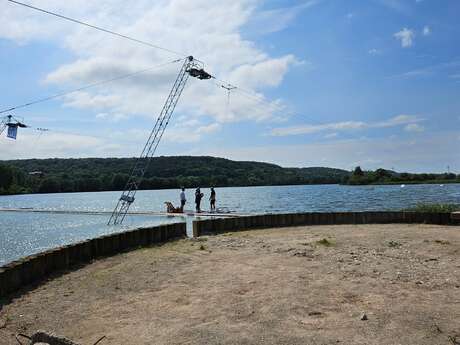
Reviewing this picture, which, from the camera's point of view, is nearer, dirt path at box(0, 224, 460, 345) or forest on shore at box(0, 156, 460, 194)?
dirt path at box(0, 224, 460, 345)

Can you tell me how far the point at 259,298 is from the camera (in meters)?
7.64

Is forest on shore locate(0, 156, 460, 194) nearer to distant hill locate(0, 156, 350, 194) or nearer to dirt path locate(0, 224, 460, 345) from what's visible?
distant hill locate(0, 156, 350, 194)

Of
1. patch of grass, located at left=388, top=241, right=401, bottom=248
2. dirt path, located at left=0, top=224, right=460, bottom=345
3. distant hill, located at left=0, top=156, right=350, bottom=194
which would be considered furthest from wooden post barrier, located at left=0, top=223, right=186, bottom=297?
A: distant hill, located at left=0, top=156, right=350, bottom=194

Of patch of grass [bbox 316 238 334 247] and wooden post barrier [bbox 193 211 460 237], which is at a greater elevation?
wooden post barrier [bbox 193 211 460 237]

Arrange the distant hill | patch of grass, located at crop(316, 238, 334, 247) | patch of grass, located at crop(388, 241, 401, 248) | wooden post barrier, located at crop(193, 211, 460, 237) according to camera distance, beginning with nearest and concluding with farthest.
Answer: patch of grass, located at crop(388, 241, 401, 248)
patch of grass, located at crop(316, 238, 334, 247)
wooden post barrier, located at crop(193, 211, 460, 237)
the distant hill

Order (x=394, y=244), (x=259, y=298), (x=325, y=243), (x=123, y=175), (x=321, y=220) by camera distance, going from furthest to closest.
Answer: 1. (x=123, y=175)
2. (x=321, y=220)
3. (x=325, y=243)
4. (x=394, y=244)
5. (x=259, y=298)

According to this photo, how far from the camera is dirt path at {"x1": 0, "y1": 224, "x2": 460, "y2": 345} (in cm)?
602

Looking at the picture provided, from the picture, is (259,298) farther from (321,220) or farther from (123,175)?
(123,175)

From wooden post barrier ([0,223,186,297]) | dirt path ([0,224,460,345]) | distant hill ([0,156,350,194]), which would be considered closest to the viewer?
dirt path ([0,224,460,345])

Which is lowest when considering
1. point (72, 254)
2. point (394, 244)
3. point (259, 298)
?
point (259, 298)

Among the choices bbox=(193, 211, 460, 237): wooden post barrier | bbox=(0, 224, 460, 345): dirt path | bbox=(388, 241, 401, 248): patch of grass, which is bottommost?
bbox=(0, 224, 460, 345): dirt path

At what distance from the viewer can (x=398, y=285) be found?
8234 millimetres

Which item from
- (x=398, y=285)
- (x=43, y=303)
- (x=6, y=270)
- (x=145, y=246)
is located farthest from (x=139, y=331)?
(x=145, y=246)

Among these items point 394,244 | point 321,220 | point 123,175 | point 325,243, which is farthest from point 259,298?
point 123,175
